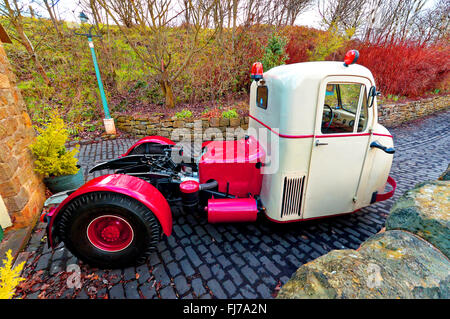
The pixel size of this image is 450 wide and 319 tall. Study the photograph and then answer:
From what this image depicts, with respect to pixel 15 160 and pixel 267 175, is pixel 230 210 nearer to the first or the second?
pixel 267 175

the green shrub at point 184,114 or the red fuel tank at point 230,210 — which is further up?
the green shrub at point 184,114

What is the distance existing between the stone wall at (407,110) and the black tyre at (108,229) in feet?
35.7

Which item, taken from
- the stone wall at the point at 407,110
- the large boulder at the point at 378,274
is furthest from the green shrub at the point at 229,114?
the stone wall at the point at 407,110

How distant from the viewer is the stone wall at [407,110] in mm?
9367

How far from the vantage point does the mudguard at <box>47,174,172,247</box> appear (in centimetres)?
223

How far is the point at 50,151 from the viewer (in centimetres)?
346

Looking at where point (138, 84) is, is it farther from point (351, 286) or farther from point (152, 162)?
point (351, 286)

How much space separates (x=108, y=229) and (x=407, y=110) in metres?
13.3

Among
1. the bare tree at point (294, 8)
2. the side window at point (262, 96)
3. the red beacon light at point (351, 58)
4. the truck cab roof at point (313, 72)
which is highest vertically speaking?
the bare tree at point (294, 8)

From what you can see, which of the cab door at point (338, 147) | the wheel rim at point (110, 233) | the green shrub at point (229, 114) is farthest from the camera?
the green shrub at point (229, 114)

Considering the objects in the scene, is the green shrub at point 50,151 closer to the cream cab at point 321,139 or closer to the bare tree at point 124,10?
the cream cab at point 321,139

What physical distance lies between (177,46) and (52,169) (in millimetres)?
8834

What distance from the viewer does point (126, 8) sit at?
262 inches

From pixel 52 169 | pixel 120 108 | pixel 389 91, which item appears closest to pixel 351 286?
pixel 52 169
